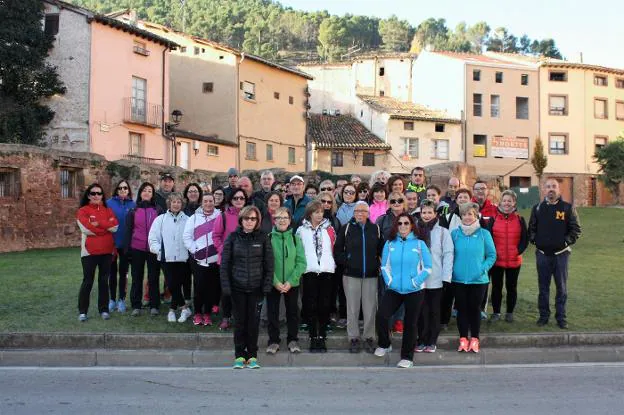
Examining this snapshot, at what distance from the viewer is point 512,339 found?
331 inches

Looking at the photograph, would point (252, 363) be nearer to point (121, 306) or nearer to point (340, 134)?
point (121, 306)

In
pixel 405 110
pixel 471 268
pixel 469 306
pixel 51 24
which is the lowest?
pixel 469 306

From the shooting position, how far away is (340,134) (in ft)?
140

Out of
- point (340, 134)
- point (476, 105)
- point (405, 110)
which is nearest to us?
point (340, 134)

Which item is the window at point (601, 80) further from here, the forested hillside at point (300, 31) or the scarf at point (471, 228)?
the scarf at point (471, 228)

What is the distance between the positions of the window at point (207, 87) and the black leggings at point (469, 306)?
100 feet

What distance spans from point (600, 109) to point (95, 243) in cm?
4546

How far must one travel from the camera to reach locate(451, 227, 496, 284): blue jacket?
7945 mm

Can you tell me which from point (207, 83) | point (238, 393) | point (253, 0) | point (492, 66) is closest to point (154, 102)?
point (207, 83)

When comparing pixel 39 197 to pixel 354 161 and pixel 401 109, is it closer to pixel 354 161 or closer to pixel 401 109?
pixel 354 161

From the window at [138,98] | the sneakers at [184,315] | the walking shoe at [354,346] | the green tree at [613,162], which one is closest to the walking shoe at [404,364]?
the walking shoe at [354,346]

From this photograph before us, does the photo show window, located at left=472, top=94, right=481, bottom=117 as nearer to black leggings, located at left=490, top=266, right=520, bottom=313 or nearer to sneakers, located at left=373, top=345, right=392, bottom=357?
black leggings, located at left=490, top=266, right=520, bottom=313

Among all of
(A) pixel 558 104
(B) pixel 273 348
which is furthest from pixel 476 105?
(B) pixel 273 348

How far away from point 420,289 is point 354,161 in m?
34.4
